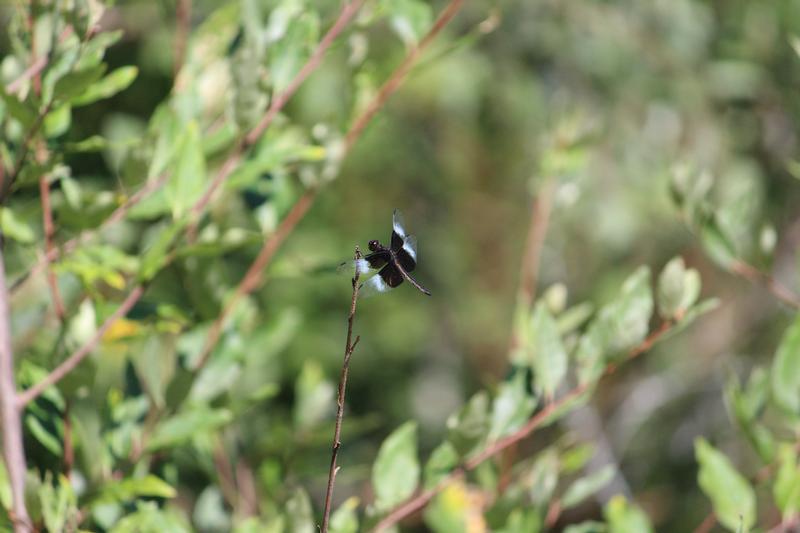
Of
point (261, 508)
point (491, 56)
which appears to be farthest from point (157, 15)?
point (261, 508)

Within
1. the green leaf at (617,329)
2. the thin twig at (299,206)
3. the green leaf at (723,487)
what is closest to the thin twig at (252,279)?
the thin twig at (299,206)

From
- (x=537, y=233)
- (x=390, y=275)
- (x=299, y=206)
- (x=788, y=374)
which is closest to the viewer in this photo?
(x=390, y=275)

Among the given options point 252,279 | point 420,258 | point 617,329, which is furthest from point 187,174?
point 420,258

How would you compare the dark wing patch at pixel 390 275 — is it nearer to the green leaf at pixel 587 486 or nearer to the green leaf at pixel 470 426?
the green leaf at pixel 470 426

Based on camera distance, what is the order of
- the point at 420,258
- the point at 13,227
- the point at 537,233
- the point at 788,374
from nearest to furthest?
the point at 13,227 → the point at 788,374 → the point at 537,233 → the point at 420,258

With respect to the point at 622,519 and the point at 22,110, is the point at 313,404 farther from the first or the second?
the point at 22,110

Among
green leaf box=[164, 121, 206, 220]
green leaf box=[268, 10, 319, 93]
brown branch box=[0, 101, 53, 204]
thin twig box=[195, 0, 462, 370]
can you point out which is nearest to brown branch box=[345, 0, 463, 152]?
thin twig box=[195, 0, 462, 370]

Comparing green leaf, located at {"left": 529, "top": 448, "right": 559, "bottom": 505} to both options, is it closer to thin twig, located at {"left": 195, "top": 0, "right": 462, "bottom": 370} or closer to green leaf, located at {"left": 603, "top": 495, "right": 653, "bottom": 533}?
green leaf, located at {"left": 603, "top": 495, "right": 653, "bottom": 533}
